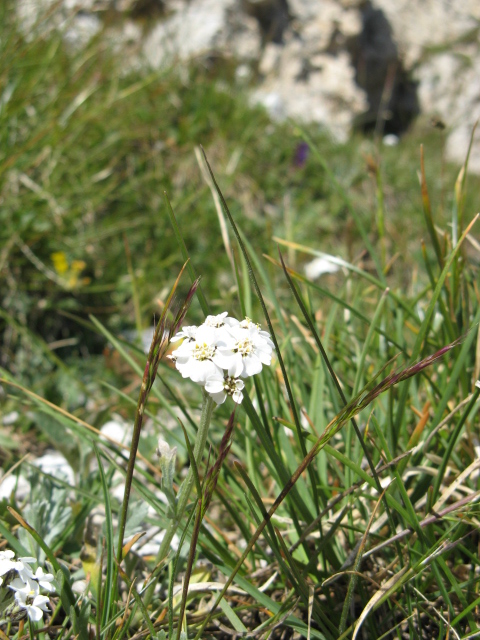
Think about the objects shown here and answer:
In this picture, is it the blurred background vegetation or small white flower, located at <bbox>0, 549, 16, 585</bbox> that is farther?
the blurred background vegetation

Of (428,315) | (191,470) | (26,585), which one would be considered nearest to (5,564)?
(26,585)

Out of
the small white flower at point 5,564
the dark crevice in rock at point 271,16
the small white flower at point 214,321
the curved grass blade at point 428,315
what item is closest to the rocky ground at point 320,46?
the dark crevice in rock at point 271,16

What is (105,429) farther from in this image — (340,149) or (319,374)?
(340,149)

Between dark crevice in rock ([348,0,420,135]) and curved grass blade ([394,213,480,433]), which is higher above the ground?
curved grass blade ([394,213,480,433])

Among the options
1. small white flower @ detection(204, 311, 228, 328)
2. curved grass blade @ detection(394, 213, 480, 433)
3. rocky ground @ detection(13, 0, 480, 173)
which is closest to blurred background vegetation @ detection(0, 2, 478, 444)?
rocky ground @ detection(13, 0, 480, 173)

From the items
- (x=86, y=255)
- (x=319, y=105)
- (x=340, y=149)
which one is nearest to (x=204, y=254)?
(x=86, y=255)

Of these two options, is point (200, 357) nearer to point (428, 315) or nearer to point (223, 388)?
point (223, 388)

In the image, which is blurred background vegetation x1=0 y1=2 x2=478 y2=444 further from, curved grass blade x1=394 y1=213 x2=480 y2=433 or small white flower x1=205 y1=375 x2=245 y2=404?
small white flower x1=205 y1=375 x2=245 y2=404
